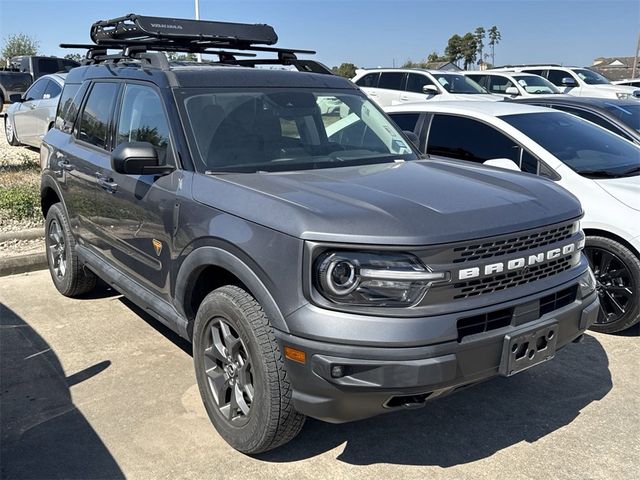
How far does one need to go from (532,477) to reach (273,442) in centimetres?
126

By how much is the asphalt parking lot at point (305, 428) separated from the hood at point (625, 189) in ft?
3.48

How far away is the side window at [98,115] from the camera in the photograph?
14.9 feet

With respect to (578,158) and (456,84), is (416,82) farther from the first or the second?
(578,158)

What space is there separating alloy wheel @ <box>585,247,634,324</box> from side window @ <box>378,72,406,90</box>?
Answer: 34.8 ft

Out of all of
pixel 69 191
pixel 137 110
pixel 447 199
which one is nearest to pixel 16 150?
pixel 69 191

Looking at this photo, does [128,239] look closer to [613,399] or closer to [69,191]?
[69,191]

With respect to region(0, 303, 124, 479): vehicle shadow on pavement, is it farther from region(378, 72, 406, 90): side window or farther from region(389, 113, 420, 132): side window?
region(378, 72, 406, 90): side window

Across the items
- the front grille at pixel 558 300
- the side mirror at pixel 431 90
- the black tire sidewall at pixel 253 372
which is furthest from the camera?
the side mirror at pixel 431 90

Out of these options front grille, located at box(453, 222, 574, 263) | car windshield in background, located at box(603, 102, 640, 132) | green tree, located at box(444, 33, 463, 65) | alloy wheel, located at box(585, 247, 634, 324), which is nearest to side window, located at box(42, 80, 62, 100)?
car windshield in background, located at box(603, 102, 640, 132)

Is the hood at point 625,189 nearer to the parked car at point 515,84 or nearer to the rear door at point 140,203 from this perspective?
the rear door at point 140,203

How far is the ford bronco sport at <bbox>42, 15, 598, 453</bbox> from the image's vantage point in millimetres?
2611

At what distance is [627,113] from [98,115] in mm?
7178

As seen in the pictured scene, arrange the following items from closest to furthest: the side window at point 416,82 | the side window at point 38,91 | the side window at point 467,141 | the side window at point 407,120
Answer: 1. the side window at point 467,141
2. the side window at point 407,120
3. the side window at point 38,91
4. the side window at point 416,82

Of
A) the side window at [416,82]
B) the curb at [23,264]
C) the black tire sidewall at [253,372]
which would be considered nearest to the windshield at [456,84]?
the side window at [416,82]
